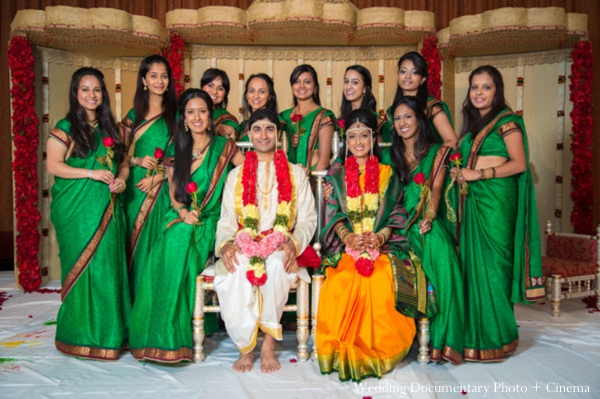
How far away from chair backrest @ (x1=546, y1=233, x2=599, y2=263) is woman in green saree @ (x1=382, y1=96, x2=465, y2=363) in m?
2.17

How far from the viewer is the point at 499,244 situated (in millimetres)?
3635

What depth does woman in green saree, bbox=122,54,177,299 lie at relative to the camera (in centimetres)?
391

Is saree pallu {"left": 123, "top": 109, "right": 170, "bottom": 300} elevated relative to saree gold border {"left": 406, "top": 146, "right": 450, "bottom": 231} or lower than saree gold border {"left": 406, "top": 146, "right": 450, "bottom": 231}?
lower

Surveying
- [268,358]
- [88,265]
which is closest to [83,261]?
[88,265]

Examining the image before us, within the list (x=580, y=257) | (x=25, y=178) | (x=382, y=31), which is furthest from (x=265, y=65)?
(x=580, y=257)

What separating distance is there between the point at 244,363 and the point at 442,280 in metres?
1.38

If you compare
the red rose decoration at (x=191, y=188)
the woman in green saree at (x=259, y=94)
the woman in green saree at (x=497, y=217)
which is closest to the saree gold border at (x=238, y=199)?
the red rose decoration at (x=191, y=188)

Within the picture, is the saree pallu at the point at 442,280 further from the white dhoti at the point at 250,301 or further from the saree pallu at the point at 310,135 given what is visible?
the saree pallu at the point at 310,135

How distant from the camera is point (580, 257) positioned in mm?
5098

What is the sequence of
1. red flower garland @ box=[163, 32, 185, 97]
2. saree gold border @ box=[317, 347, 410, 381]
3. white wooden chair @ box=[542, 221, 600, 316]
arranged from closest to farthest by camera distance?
saree gold border @ box=[317, 347, 410, 381] → white wooden chair @ box=[542, 221, 600, 316] → red flower garland @ box=[163, 32, 185, 97]

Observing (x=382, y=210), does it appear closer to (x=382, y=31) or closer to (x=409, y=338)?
(x=409, y=338)

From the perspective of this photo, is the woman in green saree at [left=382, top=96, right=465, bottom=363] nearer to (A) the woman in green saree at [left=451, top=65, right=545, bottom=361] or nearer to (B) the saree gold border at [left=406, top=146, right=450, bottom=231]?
(B) the saree gold border at [left=406, top=146, right=450, bottom=231]

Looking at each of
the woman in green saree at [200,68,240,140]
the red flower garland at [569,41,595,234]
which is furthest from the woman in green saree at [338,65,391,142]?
the red flower garland at [569,41,595,234]

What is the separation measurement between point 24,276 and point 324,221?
3735 mm
